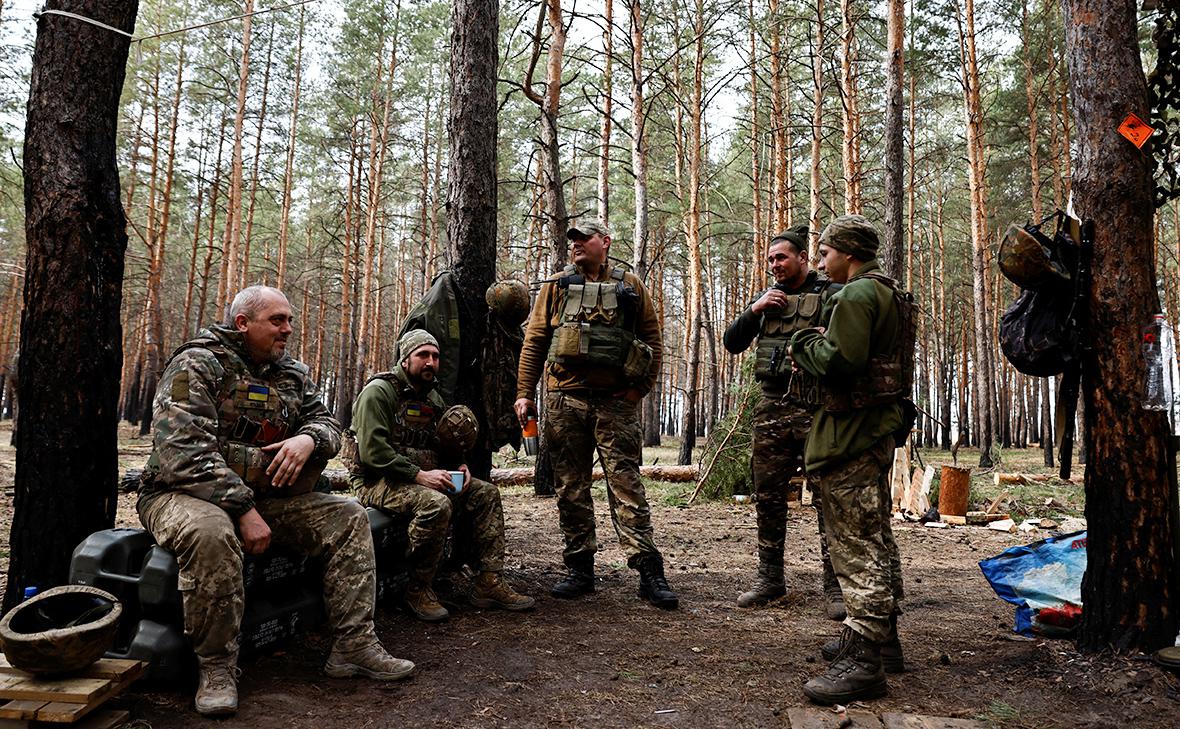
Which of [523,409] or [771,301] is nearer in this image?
[771,301]

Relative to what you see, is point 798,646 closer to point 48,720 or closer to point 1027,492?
point 48,720

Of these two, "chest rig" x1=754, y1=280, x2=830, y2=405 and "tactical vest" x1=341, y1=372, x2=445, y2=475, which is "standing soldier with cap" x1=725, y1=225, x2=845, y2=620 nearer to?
"chest rig" x1=754, y1=280, x2=830, y2=405

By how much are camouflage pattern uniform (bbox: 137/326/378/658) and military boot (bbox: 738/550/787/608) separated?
2.54 meters

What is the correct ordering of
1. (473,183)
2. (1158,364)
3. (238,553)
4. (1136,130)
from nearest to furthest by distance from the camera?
(238,553)
(1158,364)
(1136,130)
(473,183)

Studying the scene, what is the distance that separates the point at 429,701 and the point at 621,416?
2154 mm

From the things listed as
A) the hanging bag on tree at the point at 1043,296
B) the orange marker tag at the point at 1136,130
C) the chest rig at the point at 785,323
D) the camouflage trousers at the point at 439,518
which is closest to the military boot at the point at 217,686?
the camouflage trousers at the point at 439,518

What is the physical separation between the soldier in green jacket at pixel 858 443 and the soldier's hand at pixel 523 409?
201 centimetres

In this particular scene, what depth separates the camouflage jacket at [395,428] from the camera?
4.05 meters

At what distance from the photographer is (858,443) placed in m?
3.24

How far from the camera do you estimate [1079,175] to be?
3451 mm

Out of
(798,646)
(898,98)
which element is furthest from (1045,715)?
(898,98)

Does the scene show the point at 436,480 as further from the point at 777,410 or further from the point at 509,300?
the point at 777,410

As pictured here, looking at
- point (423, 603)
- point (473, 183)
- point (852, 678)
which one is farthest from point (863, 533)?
point (473, 183)

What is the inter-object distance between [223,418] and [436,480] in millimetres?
1239
